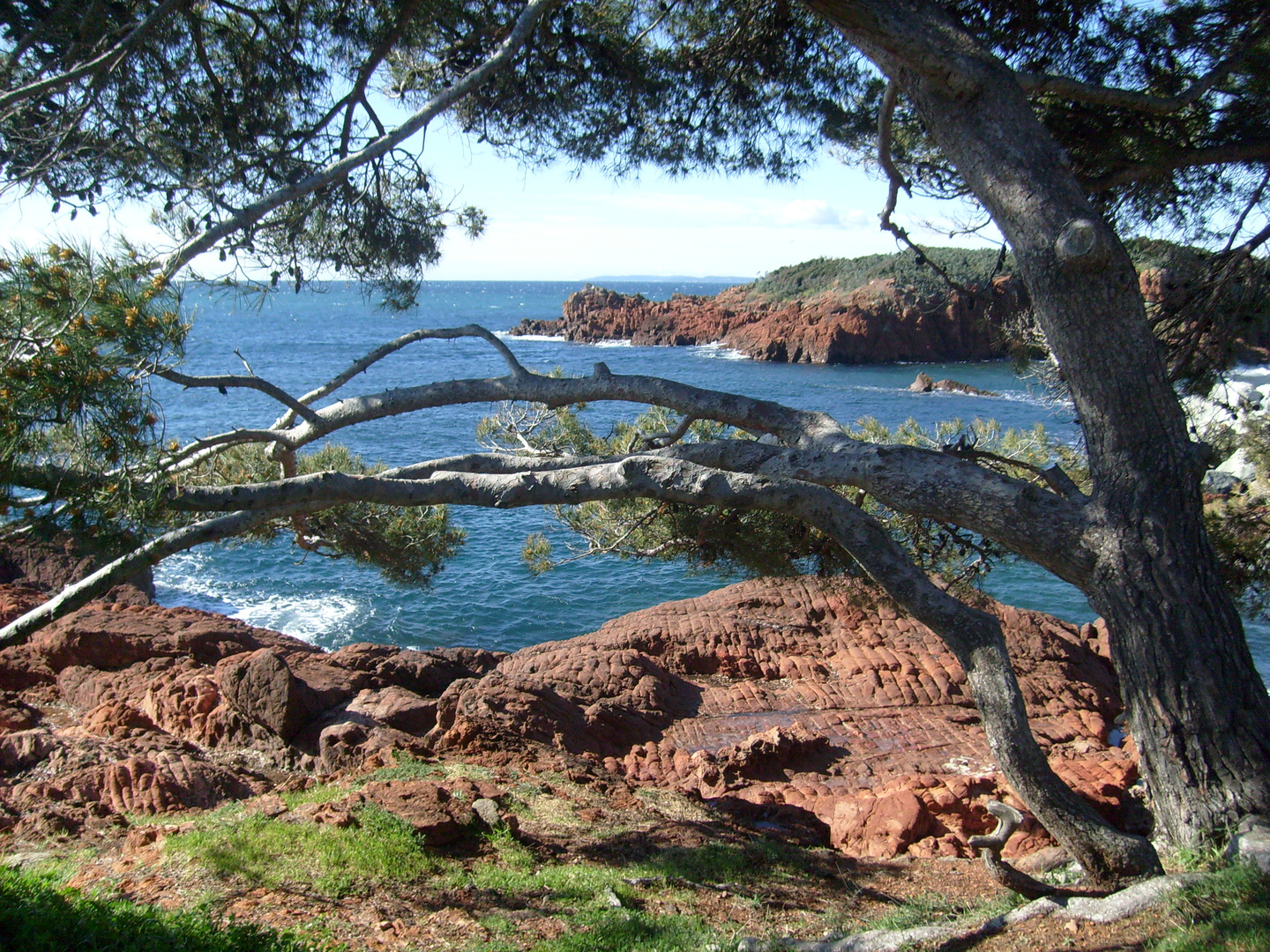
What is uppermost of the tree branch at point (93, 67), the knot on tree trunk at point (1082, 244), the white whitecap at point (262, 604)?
the tree branch at point (93, 67)

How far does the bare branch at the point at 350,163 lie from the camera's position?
3.88 meters

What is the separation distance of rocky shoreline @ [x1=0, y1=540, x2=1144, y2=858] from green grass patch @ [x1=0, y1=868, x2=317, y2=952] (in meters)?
1.40

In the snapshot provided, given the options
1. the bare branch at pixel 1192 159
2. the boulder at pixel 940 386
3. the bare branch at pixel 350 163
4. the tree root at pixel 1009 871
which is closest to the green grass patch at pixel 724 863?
the tree root at pixel 1009 871

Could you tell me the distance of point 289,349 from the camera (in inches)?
2061

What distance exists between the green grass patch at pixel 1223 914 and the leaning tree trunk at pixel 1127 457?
0.39 metres

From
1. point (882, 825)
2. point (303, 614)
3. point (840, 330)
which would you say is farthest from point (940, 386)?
point (882, 825)

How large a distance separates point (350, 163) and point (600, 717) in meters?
5.58

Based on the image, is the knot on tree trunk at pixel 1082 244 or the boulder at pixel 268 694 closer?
the knot on tree trunk at pixel 1082 244

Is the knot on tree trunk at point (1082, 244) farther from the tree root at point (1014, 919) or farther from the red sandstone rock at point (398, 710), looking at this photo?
the red sandstone rock at point (398, 710)

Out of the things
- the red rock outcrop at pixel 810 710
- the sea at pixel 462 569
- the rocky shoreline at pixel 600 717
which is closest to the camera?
the rocky shoreline at pixel 600 717

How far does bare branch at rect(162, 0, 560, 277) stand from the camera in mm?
3883

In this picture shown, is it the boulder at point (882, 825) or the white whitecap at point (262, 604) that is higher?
the boulder at point (882, 825)

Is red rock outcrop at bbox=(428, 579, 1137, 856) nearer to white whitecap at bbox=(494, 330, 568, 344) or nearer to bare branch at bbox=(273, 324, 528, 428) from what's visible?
bare branch at bbox=(273, 324, 528, 428)

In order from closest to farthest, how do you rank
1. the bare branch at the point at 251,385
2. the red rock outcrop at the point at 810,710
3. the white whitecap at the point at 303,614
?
1. the bare branch at the point at 251,385
2. the red rock outcrop at the point at 810,710
3. the white whitecap at the point at 303,614
